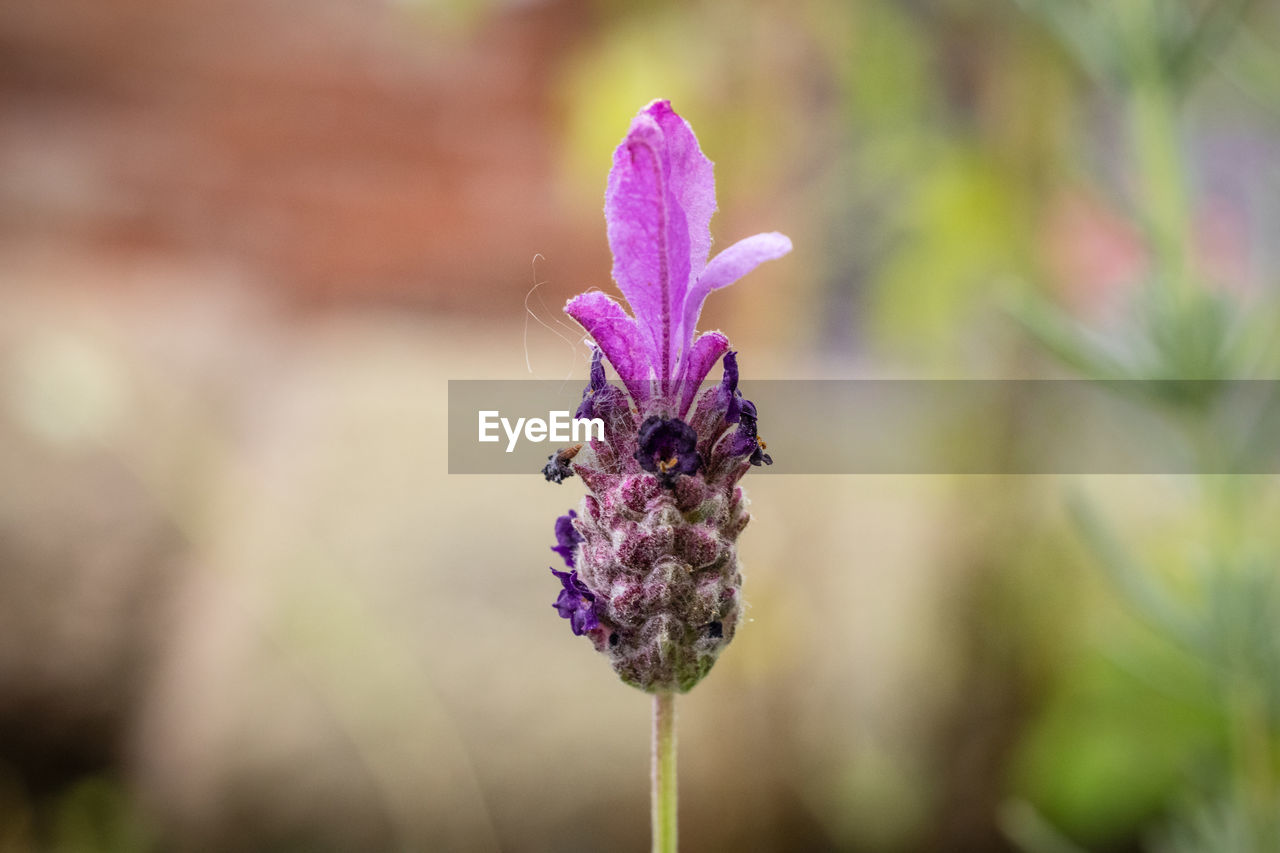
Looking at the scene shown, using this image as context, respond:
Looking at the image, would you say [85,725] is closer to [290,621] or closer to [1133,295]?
[290,621]

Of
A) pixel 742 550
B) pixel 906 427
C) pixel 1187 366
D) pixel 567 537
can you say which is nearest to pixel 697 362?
pixel 567 537

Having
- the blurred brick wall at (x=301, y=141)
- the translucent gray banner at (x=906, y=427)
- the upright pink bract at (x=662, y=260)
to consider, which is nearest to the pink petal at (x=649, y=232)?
the upright pink bract at (x=662, y=260)

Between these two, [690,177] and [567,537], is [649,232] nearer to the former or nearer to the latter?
[690,177]

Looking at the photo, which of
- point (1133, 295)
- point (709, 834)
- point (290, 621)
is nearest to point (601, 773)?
point (709, 834)

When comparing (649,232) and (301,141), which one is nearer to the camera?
(649,232)

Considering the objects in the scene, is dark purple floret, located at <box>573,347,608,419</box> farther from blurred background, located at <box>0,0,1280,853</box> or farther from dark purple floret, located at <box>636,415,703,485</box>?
blurred background, located at <box>0,0,1280,853</box>

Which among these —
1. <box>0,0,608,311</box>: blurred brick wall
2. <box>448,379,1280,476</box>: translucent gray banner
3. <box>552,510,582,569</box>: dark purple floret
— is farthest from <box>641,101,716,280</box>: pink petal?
<box>0,0,608,311</box>: blurred brick wall
